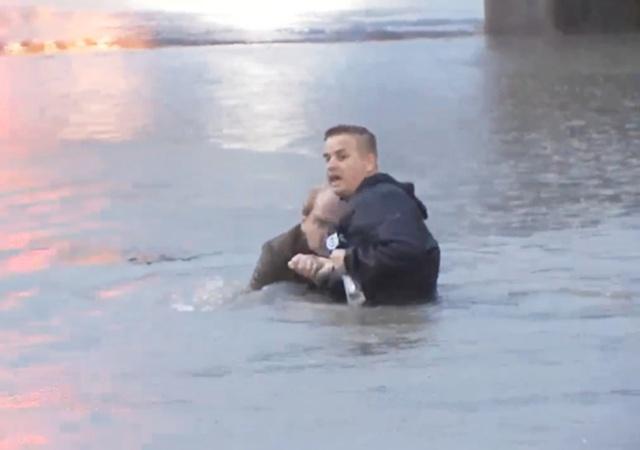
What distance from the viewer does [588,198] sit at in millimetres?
11547

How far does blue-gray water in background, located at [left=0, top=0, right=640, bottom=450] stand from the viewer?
621 centimetres

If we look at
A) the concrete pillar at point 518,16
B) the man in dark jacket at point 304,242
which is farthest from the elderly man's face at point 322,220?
the concrete pillar at point 518,16

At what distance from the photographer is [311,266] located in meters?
7.96

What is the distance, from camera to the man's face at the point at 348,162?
8055mm

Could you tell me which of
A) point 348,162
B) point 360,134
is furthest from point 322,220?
point 360,134

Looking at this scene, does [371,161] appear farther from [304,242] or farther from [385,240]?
[304,242]

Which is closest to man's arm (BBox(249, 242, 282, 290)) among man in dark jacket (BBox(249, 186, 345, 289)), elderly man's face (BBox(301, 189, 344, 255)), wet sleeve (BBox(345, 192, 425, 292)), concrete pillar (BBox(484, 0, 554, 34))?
man in dark jacket (BBox(249, 186, 345, 289))

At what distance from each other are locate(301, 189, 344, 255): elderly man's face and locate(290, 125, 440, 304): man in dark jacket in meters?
0.11

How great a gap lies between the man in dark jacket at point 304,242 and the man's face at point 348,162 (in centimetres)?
16

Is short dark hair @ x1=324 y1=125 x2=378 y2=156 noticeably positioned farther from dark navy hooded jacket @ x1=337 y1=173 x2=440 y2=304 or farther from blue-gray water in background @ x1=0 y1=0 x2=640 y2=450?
blue-gray water in background @ x1=0 y1=0 x2=640 y2=450

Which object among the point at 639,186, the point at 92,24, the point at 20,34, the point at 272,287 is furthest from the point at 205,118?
the point at 92,24

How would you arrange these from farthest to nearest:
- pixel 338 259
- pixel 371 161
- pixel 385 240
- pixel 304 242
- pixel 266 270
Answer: pixel 266 270, pixel 304 242, pixel 371 161, pixel 338 259, pixel 385 240

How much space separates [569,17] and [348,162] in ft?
85.4

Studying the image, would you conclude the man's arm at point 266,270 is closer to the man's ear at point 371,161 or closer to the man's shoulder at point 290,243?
the man's shoulder at point 290,243
